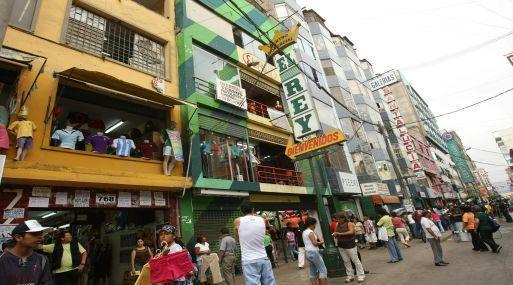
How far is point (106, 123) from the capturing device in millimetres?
11727

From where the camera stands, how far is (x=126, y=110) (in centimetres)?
1056

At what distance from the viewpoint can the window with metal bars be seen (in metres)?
9.85

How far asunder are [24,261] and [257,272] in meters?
2.89

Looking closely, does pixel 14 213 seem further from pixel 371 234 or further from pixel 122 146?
pixel 371 234

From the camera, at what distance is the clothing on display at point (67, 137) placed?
8.18 metres

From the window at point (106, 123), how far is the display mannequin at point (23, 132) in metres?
0.83

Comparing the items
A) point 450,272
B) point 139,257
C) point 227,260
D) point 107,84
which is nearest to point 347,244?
point 450,272

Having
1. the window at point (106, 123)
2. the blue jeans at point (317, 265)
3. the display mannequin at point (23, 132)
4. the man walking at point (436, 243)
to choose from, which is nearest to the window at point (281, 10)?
the window at point (106, 123)

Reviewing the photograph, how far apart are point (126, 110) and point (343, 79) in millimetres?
24216

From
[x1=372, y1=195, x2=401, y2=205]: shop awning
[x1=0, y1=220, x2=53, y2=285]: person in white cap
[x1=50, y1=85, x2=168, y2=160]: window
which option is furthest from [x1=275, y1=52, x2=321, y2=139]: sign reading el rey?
[x1=372, y1=195, x2=401, y2=205]: shop awning

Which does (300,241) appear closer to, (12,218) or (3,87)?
(12,218)

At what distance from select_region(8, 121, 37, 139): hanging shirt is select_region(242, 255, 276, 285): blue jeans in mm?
6304

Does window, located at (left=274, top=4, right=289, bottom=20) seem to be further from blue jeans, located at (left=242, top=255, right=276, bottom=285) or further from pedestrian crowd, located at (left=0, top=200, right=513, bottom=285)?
blue jeans, located at (left=242, top=255, right=276, bottom=285)

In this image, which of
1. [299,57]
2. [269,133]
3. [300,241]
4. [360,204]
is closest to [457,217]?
[360,204]
